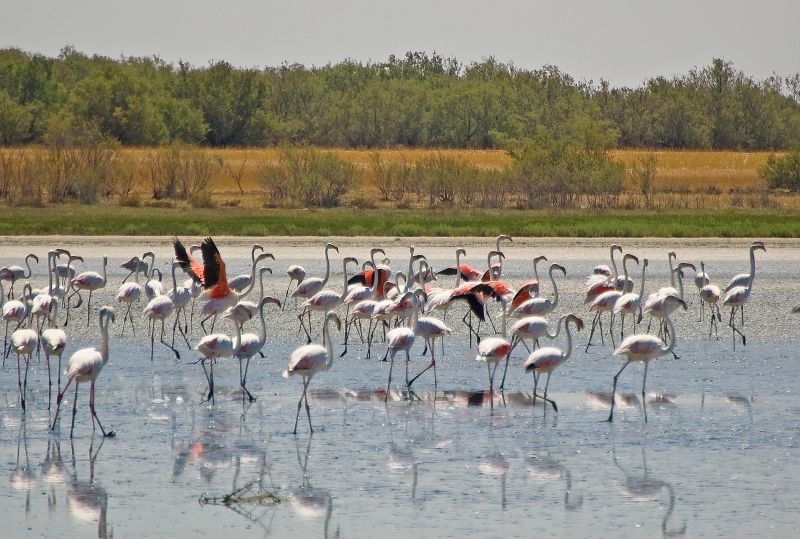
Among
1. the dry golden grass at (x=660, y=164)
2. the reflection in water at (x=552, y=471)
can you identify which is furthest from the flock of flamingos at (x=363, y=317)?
the dry golden grass at (x=660, y=164)

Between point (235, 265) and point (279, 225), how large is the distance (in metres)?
7.54

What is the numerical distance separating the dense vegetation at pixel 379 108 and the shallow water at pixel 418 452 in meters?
40.4

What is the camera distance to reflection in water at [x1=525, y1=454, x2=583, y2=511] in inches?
319

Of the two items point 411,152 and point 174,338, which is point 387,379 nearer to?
point 174,338

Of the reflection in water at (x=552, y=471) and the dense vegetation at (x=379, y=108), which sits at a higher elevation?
the dense vegetation at (x=379, y=108)

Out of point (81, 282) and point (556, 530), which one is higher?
point (81, 282)

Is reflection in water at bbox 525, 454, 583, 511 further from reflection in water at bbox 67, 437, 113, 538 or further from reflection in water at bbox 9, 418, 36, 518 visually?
reflection in water at bbox 9, 418, 36, 518

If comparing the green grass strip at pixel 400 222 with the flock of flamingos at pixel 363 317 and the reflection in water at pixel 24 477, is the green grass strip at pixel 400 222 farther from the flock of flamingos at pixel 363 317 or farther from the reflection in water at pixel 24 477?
the reflection in water at pixel 24 477

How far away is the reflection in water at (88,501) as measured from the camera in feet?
25.3

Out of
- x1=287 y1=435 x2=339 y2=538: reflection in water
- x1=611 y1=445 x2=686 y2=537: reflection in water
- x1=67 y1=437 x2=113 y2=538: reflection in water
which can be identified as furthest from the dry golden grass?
x1=611 y1=445 x2=686 y2=537: reflection in water

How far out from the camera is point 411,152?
2377 inches

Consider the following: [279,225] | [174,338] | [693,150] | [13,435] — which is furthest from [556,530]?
[693,150]

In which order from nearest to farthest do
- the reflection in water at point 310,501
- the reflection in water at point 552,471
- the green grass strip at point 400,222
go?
the reflection in water at point 310,501, the reflection in water at point 552,471, the green grass strip at point 400,222

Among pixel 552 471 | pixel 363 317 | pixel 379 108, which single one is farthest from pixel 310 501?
pixel 379 108
